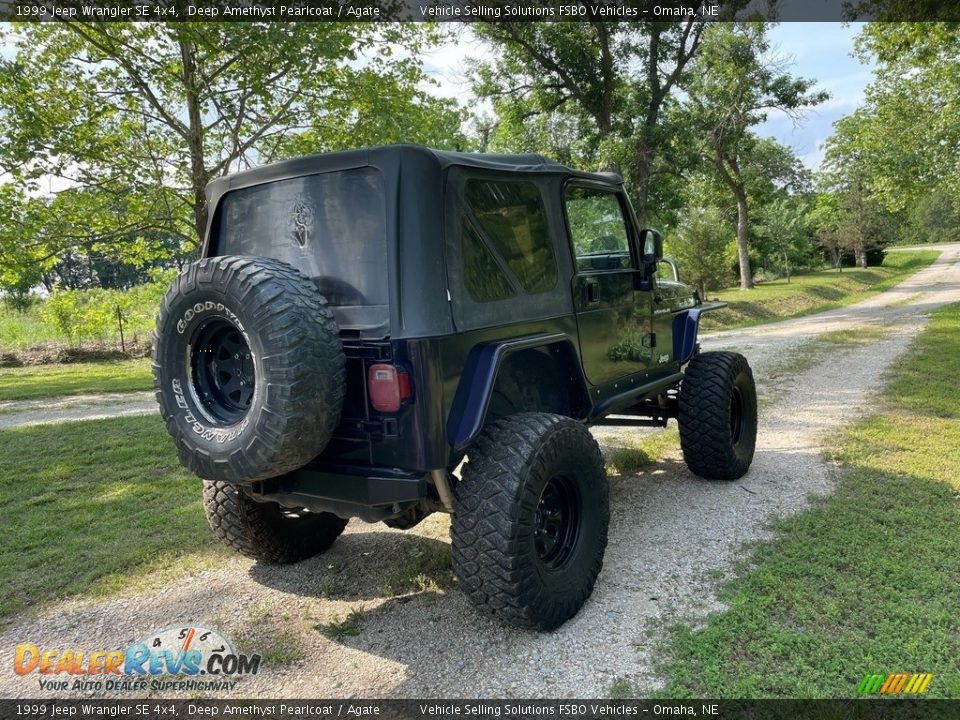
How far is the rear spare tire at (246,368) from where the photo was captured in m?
2.53

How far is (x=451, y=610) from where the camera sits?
3.28 metres

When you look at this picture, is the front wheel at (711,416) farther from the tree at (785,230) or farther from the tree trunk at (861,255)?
the tree trunk at (861,255)

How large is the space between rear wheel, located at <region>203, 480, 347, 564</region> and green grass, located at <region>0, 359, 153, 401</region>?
29.9 feet

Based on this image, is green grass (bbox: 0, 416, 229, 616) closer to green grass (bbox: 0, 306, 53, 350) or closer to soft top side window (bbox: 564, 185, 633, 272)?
soft top side window (bbox: 564, 185, 633, 272)

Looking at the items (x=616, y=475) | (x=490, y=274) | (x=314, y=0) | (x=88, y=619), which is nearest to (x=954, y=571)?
(x=616, y=475)

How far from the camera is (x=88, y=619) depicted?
3326mm

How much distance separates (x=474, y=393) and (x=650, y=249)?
225 cm

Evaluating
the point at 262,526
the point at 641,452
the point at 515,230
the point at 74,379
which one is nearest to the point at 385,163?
the point at 515,230

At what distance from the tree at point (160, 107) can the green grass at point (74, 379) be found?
248cm

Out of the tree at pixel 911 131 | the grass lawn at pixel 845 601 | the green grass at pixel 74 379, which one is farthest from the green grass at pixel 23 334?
the tree at pixel 911 131

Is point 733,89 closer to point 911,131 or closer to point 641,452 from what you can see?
point 911,131

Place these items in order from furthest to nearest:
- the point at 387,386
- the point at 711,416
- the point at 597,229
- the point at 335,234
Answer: the point at 711,416, the point at 597,229, the point at 335,234, the point at 387,386

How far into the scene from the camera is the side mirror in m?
4.43

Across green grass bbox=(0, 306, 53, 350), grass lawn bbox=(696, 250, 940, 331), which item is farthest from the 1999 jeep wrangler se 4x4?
green grass bbox=(0, 306, 53, 350)
